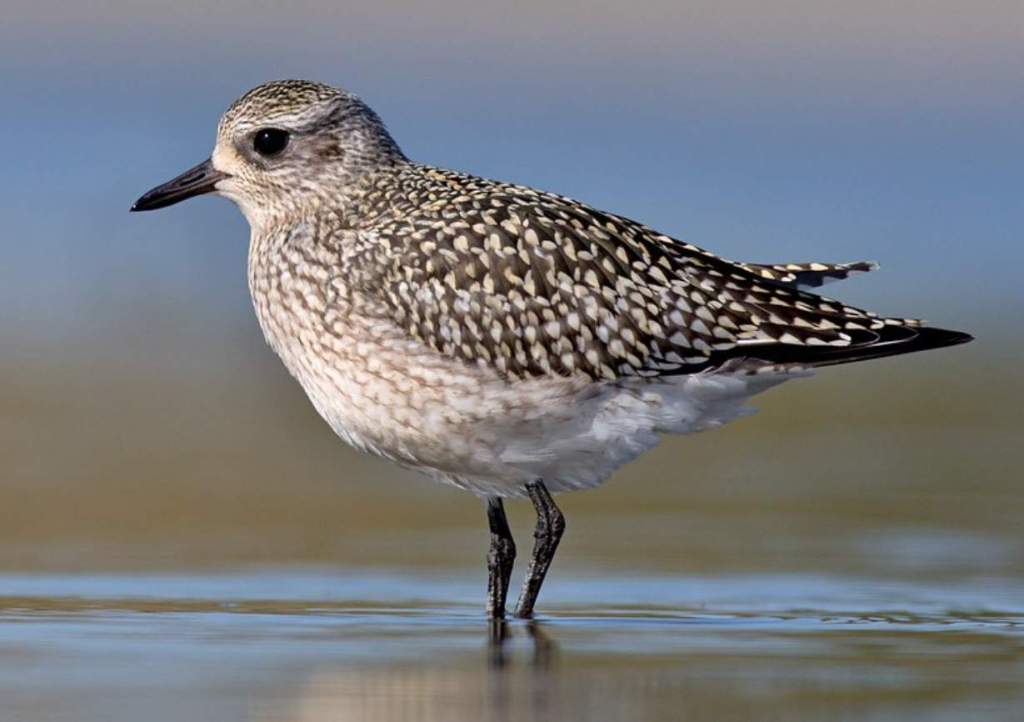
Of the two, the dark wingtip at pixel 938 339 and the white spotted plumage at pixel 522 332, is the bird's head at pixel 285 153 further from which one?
the dark wingtip at pixel 938 339

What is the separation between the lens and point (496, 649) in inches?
401

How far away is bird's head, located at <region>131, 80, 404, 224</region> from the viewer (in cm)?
1209

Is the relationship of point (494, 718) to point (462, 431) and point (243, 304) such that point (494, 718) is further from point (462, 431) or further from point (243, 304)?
point (243, 304)

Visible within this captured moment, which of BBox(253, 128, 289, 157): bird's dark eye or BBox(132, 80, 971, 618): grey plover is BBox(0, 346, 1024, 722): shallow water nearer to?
BBox(132, 80, 971, 618): grey plover

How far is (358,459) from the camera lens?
16531mm

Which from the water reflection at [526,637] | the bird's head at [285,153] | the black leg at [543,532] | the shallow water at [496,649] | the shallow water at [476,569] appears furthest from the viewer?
the bird's head at [285,153]

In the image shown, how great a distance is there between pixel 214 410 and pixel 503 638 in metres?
8.26

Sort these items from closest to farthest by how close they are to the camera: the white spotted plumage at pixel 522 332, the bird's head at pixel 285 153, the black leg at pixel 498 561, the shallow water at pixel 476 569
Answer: the shallow water at pixel 476 569
the white spotted plumage at pixel 522 332
the black leg at pixel 498 561
the bird's head at pixel 285 153

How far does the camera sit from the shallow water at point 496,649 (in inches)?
350

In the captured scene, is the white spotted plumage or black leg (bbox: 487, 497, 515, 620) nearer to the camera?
the white spotted plumage

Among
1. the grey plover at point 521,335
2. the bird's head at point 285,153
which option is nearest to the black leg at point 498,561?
the grey plover at point 521,335

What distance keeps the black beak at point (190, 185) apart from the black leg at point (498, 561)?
2021 mm

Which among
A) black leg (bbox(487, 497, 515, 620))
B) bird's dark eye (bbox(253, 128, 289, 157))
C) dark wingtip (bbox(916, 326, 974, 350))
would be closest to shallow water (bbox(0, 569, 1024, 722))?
black leg (bbox(487, 497, 515, 620))

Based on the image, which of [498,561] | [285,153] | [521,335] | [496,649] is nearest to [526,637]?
[496,649]
